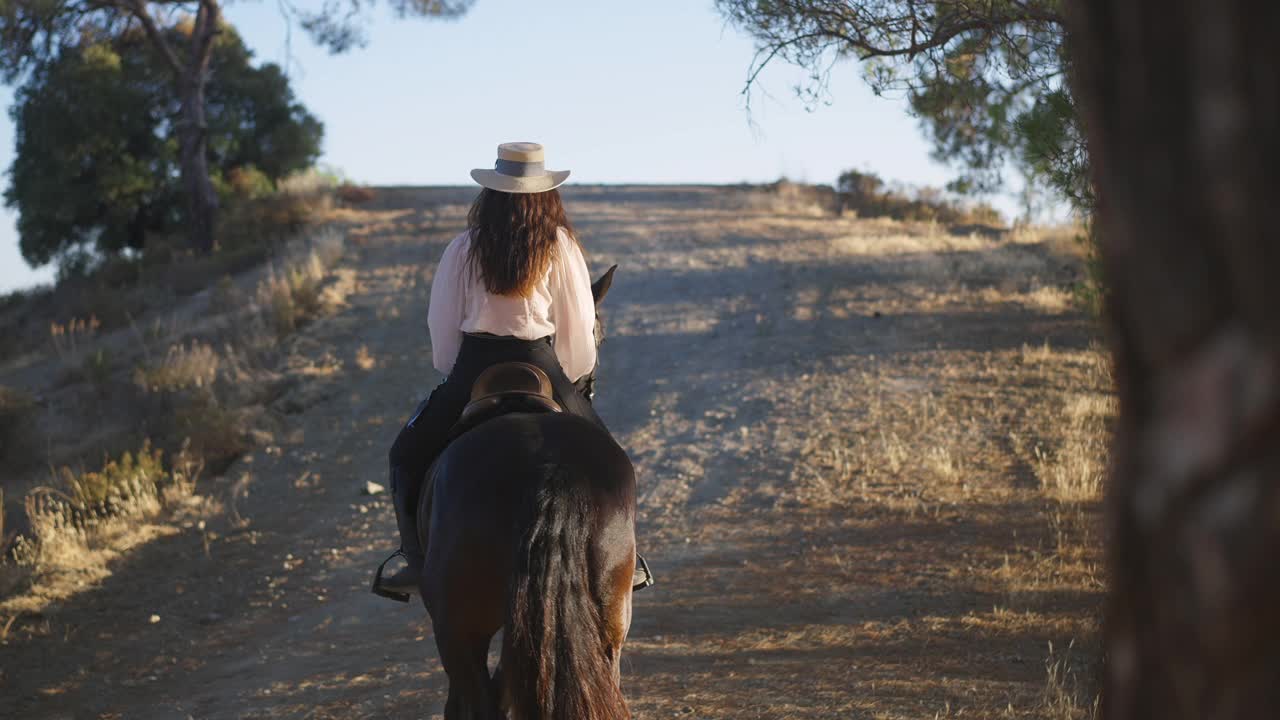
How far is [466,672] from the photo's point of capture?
12.5ft

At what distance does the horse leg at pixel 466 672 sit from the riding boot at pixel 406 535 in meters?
0.68

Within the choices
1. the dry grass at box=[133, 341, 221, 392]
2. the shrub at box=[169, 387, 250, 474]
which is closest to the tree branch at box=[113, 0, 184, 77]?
the dry grass at box=[133, 341, 221, 392]

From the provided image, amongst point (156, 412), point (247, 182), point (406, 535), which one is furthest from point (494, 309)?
point (247, 182)

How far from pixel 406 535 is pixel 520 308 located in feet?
3.56

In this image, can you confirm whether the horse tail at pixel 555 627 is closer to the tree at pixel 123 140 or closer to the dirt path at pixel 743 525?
the dirt path at pixel 743 525

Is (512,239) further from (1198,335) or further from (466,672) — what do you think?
(1198,335)

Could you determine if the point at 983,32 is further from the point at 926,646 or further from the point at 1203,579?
the point at 1203,579

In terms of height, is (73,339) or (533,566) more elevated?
(533,566)

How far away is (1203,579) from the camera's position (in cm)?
137

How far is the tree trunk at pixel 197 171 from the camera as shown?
989 inches

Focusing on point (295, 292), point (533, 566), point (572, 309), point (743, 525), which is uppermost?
point (572, 309)

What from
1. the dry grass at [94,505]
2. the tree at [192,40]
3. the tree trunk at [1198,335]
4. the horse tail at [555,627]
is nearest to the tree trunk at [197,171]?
the tree at [192,40]

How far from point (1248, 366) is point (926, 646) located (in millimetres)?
5925

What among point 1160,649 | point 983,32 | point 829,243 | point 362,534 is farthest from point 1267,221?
point 829,243
